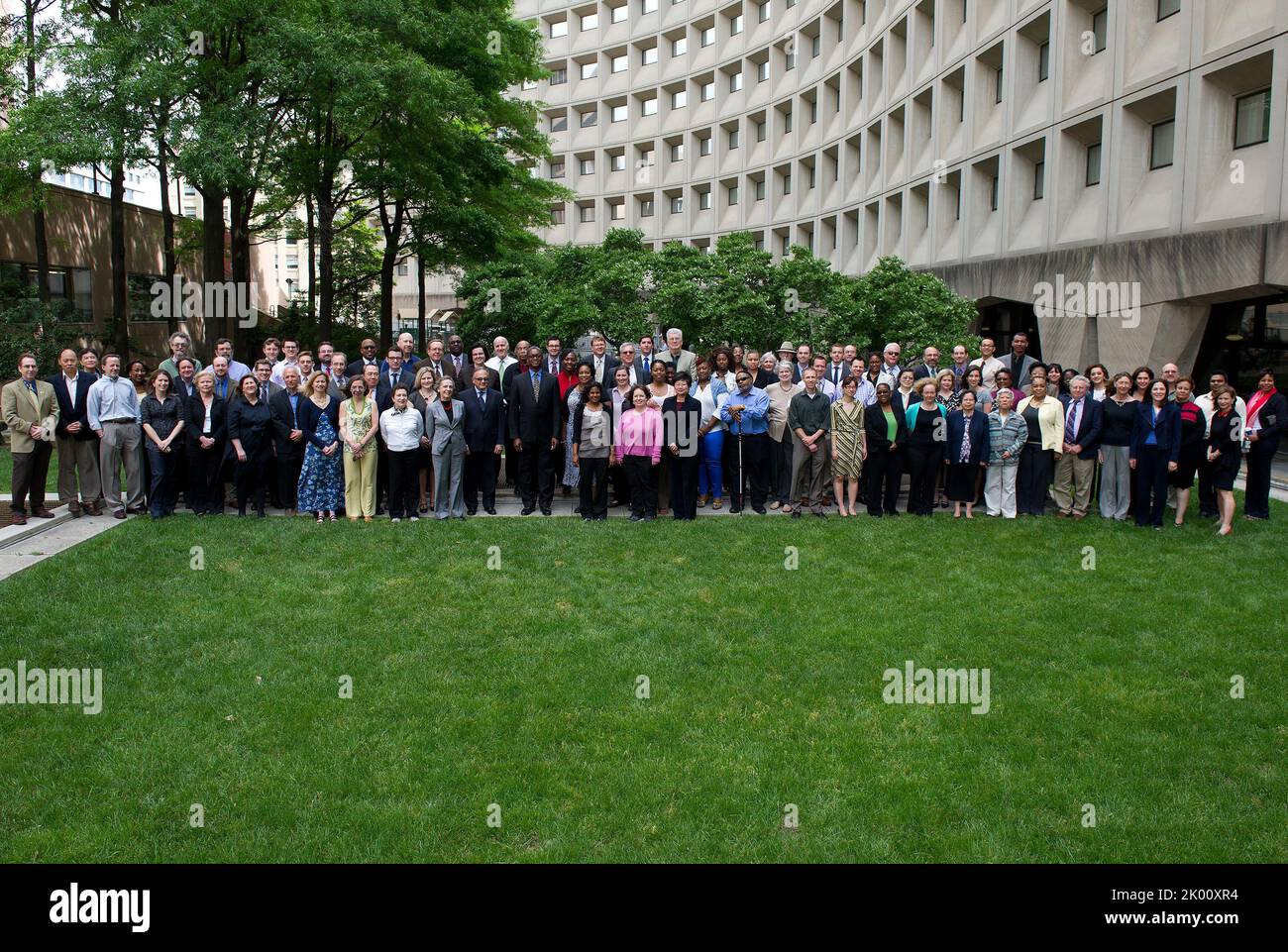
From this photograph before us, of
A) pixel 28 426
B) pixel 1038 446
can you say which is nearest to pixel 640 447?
pixel 1038 446

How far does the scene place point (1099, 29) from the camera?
79.6 feet

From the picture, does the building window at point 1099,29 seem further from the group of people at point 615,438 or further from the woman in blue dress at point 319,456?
the woman in blue dress at point 319,456

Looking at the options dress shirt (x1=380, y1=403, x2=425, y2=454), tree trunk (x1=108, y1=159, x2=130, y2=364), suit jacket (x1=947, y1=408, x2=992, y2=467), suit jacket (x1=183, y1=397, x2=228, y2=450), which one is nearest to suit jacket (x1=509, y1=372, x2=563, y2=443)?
dress shirt (x1=380, y1=403, x2=425, y2=454)

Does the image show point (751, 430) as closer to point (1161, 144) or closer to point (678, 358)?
point (678, 358)

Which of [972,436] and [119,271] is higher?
[119,271]

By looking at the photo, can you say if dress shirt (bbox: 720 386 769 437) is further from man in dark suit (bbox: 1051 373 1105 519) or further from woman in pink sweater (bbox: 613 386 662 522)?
man in dark suit (bbox: 1051 373 1105 519)

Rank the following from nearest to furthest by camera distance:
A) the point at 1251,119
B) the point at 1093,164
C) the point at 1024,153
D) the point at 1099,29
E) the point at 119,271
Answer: the point at 1251,119, the point at 1099,29, the point at 1093,164, the point at 1024,153, the point at 119,271

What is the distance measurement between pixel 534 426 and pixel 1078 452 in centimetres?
800

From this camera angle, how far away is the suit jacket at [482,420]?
563 inches

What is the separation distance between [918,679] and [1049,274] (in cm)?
1973

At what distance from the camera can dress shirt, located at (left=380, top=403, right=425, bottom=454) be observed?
13742mm

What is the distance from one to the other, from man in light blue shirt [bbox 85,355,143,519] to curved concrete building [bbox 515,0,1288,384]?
1953 cm
